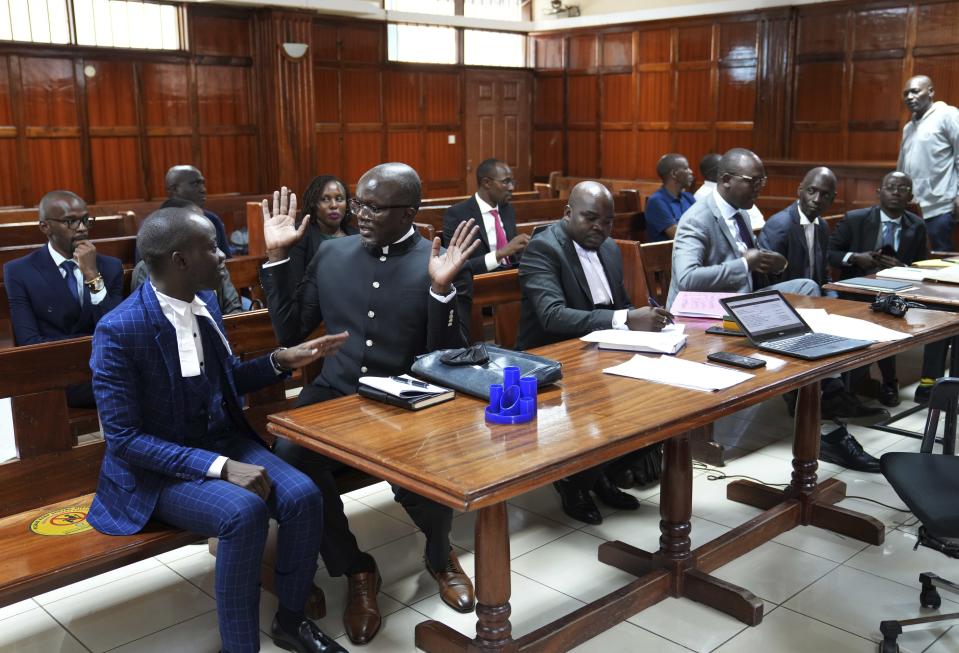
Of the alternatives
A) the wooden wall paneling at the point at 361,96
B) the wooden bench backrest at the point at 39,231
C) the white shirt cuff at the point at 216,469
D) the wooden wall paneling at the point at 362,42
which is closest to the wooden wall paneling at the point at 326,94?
the wooden wall paneling at the point at 361,96

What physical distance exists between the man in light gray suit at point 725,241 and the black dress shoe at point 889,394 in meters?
1.38

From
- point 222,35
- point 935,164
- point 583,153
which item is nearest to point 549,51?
point 583,153

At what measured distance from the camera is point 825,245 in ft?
16.6

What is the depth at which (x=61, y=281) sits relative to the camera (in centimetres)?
409

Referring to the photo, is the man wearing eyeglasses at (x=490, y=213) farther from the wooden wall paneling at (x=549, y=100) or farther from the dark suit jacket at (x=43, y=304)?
the wooden wall paneling at (x=549, y=100)

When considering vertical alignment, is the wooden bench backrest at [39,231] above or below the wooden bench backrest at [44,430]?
above

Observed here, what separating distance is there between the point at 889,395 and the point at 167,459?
4.11m

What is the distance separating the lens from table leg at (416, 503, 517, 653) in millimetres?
2439

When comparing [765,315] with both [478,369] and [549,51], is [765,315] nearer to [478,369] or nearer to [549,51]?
[478,369]

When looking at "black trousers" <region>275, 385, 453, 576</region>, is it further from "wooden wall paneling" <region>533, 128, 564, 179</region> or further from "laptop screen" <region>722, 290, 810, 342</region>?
"wooden wall paneling" <region>533, 128, 564, 179</region>

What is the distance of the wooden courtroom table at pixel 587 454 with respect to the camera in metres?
2.19

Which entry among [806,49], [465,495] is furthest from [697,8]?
[465,495]

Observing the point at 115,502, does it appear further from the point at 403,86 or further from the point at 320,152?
the point at 403,86

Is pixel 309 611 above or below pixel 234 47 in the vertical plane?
below
